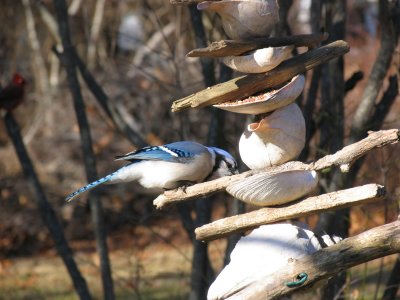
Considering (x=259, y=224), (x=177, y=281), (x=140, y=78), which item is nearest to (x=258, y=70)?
(x=259, y=224)

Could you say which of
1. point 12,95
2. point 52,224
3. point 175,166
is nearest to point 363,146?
point 175,166

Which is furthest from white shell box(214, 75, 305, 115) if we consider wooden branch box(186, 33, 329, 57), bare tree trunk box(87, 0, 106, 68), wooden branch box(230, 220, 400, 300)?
bare tree trunk box(87, 0, 106, 68)

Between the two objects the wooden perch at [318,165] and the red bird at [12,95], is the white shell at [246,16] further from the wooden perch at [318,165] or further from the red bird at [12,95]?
the red bird at [12,95]

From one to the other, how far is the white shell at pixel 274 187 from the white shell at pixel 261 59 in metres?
0.39

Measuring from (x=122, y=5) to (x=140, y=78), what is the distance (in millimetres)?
2620

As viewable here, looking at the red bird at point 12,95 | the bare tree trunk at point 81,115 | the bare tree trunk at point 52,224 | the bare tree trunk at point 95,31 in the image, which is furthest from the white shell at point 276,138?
the bare tree trunk at point 95,31

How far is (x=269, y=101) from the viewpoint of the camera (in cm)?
300

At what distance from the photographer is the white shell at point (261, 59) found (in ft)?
9.84

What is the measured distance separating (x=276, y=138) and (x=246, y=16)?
1.52 ft

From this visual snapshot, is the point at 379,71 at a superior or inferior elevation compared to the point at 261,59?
superior

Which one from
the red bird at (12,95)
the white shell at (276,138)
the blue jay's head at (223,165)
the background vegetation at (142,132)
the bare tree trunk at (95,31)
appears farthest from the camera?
the bare tree trunk at (95,31)

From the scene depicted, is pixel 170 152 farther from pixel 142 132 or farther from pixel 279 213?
pixel 142 132

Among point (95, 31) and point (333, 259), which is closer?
point (333, 259)

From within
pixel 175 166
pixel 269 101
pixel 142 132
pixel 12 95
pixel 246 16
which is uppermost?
pixel 142 132
